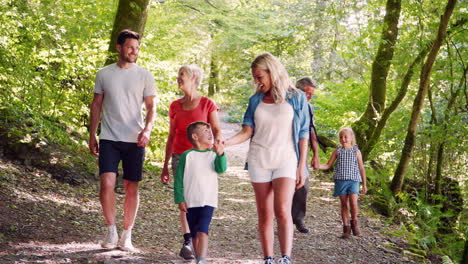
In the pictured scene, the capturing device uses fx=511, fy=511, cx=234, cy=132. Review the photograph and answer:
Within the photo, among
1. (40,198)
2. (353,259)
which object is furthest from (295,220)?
(40,198)

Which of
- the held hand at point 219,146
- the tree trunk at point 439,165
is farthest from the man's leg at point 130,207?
the tree trunk at point 439,165

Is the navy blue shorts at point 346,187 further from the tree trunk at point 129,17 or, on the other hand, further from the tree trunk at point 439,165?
the tree trunk at point 129,17

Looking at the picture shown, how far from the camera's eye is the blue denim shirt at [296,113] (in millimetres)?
4836

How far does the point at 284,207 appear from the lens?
15.5ft

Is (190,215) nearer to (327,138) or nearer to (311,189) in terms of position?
(311,189)

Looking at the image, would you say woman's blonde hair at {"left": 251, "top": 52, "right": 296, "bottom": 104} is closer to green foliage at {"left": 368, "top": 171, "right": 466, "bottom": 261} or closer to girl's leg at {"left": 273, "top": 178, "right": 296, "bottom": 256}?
girl's leg at {"left": 273, "top": 178, "right": 296, "bottom": 256}

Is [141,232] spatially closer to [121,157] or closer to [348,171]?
[121,157]

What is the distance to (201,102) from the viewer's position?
17.3ft

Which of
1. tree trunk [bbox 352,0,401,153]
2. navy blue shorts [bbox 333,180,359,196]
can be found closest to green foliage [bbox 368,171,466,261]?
navy blue shorts [bbox 333,180,359,196]

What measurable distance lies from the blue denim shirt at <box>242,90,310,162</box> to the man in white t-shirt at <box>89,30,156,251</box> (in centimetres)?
108

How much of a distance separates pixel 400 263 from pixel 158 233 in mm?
3251

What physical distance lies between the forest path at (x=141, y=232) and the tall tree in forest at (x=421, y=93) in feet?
4.12

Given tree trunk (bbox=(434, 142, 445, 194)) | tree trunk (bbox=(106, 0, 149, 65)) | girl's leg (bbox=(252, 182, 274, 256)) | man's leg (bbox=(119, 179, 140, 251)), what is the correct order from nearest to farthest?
girl's leg (bbox=(252, 182, 274, 256)) → man's leg (bbox=(119, 179, 140, 251)) → tree trunk (bbox=(106, 0, 149, 65)) → tree trunk (bbox=(434, 142, 445, 194))

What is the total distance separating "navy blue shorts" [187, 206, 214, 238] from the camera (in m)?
4.59
